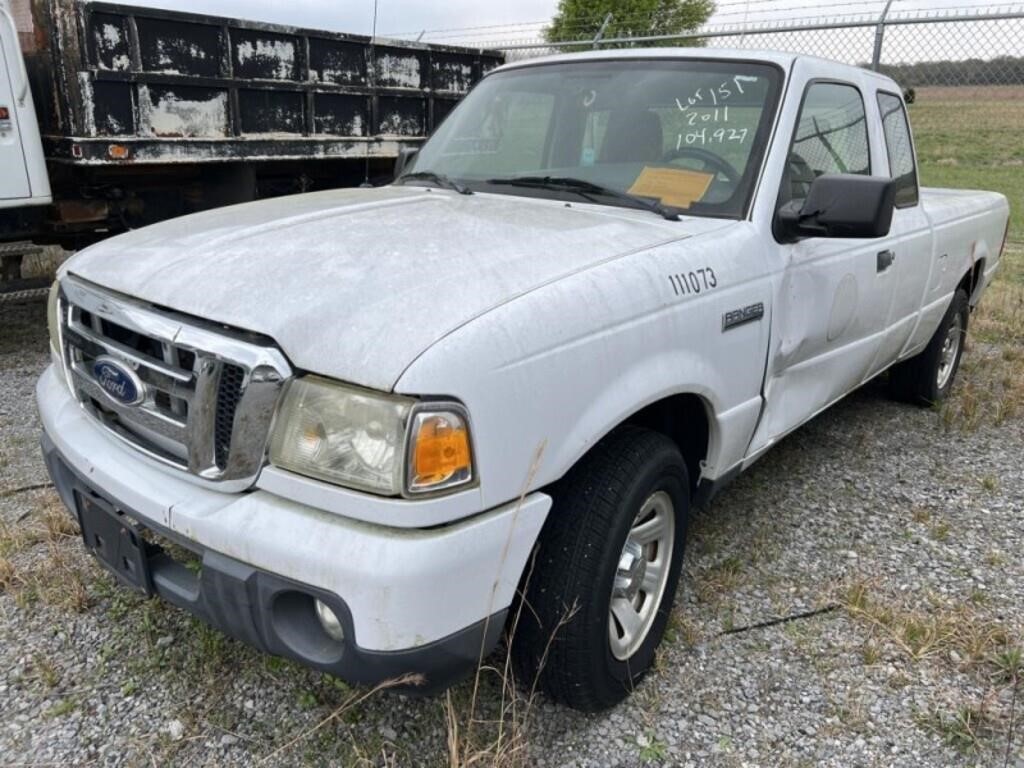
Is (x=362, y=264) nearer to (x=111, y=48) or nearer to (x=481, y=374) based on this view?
(x=481, y=374)

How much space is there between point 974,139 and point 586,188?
992 inches

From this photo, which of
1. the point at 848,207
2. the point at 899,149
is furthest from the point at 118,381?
the point at 899,149

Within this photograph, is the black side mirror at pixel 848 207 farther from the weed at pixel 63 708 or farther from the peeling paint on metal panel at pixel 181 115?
the peeling paint on metal panel at pixel 181 115

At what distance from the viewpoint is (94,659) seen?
2.54 metres

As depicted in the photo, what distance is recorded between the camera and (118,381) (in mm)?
2107

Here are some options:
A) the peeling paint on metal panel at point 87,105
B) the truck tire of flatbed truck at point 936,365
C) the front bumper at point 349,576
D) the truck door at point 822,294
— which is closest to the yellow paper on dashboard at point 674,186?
the truck door at point 822,294

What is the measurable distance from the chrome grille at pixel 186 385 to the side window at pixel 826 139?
6.18 feet

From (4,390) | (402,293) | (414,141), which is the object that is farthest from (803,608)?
(414,141)

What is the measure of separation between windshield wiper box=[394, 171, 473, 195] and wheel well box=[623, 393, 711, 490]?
3.71ft

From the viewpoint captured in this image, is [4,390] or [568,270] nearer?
[568,270]

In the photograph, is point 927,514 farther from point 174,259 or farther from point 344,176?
point 344,176

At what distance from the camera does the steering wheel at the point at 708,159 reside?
282 centimetres

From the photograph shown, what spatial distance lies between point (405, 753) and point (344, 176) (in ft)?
19.9

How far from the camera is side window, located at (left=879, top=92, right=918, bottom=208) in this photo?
12.7 ft
